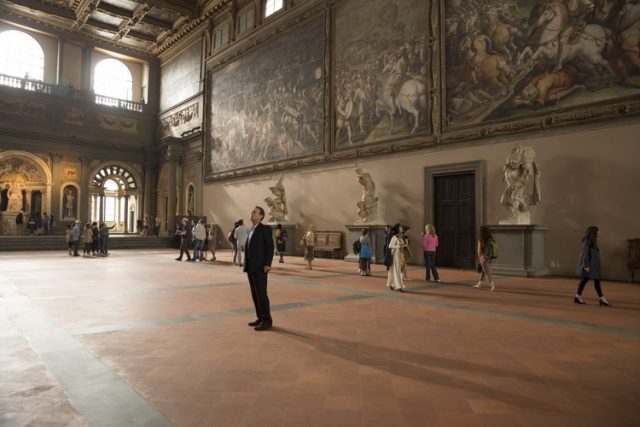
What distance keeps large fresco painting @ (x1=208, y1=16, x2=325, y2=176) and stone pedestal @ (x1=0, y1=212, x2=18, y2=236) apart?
12.1 m

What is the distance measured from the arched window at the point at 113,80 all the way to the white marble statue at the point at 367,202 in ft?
74.9

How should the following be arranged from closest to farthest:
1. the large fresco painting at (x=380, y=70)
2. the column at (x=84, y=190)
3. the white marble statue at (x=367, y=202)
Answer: the large fresco painting at (x=380, y=70) < the white marble statue at (x=367, y=202) < the column at (x=84, y=190)

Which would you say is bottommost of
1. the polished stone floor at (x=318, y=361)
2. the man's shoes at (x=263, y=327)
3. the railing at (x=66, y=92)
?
the polished stone floor at (x=318, y=361)

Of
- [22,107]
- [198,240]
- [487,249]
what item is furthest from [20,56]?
[487,249]

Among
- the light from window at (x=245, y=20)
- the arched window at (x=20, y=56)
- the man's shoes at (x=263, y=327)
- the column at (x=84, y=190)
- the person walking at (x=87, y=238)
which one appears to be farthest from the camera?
the column at (x=84, y=190)

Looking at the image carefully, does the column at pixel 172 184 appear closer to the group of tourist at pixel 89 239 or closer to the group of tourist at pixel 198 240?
the group of tourist at pixel 89 239

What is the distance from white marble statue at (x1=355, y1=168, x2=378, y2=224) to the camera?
1561cm

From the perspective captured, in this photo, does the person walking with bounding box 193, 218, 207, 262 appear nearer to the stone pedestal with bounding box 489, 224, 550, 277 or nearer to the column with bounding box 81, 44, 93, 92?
the stone pedestal with bounding box 489, 224, 550, 277

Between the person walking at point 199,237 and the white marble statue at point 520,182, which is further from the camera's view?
the person walking at point 199,237

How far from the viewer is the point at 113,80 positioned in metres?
30.3

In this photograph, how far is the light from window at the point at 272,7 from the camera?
21.7m

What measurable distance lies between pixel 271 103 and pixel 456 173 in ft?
36.5

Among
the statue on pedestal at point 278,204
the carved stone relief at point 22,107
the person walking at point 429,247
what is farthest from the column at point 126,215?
the person walking at point 429,247

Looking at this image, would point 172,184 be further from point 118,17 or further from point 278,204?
point 278,204
